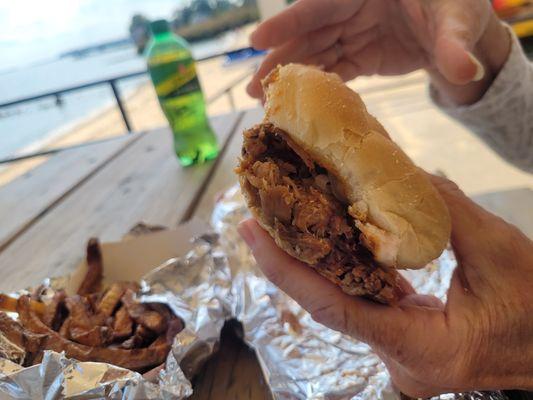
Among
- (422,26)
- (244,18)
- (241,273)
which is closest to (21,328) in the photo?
(241,273)

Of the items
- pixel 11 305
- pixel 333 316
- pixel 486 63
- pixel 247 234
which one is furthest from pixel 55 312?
pixel 486 63

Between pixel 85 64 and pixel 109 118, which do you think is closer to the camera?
pixel 109 118

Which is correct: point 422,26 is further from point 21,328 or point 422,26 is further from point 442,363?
point 21,328

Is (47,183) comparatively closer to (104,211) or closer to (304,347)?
(104,211)

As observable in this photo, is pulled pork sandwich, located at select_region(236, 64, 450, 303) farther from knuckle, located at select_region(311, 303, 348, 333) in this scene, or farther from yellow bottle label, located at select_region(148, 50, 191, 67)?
yellow bottle label, located at select_region(148, 50, 191, 67)

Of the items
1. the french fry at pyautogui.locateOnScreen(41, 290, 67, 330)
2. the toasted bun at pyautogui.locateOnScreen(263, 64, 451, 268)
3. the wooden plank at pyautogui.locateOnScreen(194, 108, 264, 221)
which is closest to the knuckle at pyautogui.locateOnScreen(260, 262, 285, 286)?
the toasted bun at pyautogui.locateOnScreen(263, 64, 451, 268)

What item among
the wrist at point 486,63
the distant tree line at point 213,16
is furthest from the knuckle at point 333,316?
the distant tree line at point 213,16
